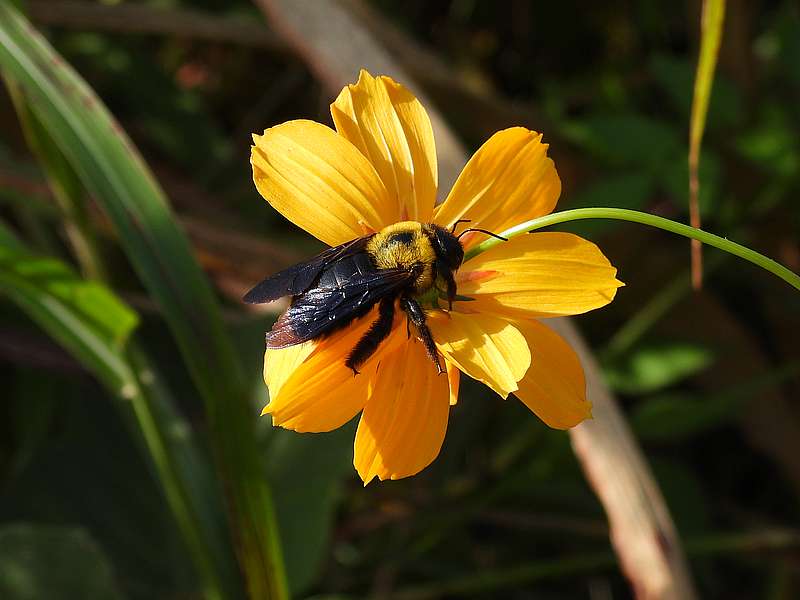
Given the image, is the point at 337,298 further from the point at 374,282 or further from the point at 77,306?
the point at 77,306

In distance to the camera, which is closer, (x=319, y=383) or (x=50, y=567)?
(x=319, y=383)

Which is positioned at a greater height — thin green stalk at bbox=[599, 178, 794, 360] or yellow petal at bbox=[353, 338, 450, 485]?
thin green stalk at bbox=[599, 178, 794, 360]

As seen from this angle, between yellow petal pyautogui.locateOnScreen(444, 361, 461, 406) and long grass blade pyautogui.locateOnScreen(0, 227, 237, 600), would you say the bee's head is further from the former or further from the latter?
long grass blade pyautogui.locateOnScreen(0, 227, 237, 600)

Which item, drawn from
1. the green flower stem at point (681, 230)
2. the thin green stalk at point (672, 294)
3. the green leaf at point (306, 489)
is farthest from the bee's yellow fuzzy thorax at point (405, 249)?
the thin green stalk at point (672, 294)

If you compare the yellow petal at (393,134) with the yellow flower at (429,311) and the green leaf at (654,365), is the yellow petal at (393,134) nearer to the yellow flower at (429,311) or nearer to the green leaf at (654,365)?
the yellow flower at (429,311)

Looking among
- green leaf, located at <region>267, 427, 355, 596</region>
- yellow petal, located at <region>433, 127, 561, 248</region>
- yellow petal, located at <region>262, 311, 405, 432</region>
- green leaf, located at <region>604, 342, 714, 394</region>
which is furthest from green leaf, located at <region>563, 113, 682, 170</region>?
yellow petal, located at <region>262, 311, 405, 432</region>

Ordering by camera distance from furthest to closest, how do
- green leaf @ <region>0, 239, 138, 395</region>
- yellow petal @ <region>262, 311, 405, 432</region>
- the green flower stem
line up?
green leaf @ <region>0, 239, 138, 395</region> < yellow petal @ <region>262, 311, 405, 432</region> < the green flower stem

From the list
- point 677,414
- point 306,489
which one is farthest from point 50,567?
point 677,414
